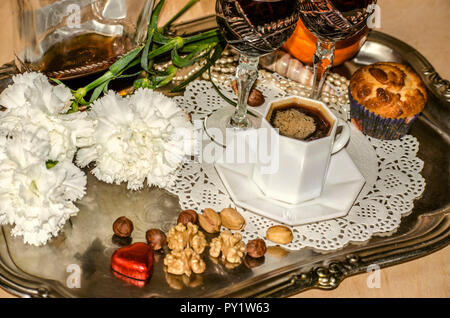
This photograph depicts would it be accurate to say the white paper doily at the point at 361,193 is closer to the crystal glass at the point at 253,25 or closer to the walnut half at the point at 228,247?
the walnut half at the point at 228,247

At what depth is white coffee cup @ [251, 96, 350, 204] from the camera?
0.91 meters

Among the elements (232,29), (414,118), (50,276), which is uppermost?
(232,29)

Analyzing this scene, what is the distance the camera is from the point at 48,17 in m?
1.24

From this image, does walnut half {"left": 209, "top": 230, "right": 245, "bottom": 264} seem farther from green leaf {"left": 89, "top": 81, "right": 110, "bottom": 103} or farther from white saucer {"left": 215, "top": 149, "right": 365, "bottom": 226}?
green leaf {"left": 89, "top": 81, "right": 110, "bottom": 103}

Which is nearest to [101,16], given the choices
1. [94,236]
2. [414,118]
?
[94,236]

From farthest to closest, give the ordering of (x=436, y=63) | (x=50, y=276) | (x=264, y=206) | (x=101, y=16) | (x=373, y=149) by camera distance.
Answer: (x=436, y=63), (x=101, y=16), (x=373, y=149), (x=264, y=206), (x=50, y=276)

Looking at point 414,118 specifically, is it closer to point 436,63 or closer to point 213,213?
point 436,63

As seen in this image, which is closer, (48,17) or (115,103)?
(115,103)

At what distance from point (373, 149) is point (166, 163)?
447 millimetres

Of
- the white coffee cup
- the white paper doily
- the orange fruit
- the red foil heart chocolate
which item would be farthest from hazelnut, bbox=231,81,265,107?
the red foil heart chocolate

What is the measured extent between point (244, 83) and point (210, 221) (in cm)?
29

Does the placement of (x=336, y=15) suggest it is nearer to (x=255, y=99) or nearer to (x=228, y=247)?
(x=255, y=99)

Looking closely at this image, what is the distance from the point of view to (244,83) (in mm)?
1074

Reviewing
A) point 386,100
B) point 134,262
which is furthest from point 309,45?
point 134,262
